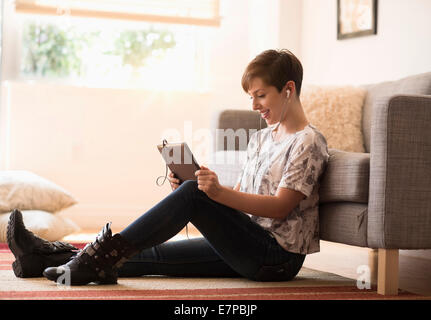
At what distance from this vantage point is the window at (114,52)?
437cm

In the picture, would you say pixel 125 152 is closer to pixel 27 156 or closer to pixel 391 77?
pixel 27 156

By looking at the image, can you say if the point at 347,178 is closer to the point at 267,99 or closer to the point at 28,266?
the point at 267,99

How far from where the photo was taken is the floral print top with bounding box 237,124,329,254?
6.64 ft

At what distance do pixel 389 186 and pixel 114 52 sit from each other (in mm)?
2860

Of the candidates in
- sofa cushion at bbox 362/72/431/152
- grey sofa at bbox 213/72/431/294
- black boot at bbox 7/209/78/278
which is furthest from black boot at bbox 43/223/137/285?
sofa cushion at bbox 362/72/431/152

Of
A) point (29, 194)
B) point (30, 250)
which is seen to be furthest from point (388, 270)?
point (29, 194)

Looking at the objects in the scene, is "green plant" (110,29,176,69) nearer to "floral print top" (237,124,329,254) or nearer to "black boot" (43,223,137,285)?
"floral print top" (237,124,329,254)

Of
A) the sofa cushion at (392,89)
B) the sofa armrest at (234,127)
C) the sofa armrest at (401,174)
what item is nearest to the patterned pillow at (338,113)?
the sofa cushion at (392,89)

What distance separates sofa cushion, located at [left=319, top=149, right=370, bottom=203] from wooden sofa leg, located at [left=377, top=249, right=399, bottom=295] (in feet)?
0.58

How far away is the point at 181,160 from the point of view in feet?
6.55

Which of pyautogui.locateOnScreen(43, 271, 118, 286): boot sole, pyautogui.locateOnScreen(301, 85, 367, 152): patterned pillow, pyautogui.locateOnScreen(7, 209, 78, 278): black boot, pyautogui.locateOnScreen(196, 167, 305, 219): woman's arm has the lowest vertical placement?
pyautogui.locateOnScreen(43, 271, 118, 286): boot sole

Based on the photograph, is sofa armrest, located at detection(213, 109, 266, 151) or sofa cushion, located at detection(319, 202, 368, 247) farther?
sofa armrest, located at detection(213, 109, 266, 151)

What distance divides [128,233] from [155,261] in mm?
291

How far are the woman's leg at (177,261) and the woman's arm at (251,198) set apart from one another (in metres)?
0.26
